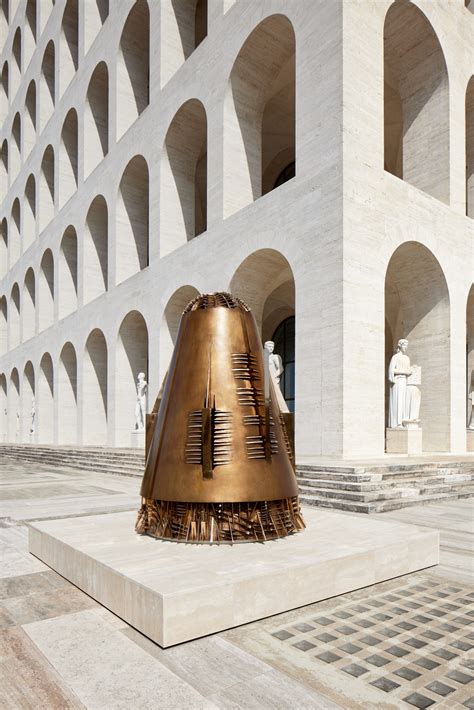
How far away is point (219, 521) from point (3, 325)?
1662 inches

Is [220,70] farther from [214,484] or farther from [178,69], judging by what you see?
[214,484]

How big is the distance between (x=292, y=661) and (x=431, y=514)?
4916 mm

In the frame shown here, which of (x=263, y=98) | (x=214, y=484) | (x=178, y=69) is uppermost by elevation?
(x=178, y=69)

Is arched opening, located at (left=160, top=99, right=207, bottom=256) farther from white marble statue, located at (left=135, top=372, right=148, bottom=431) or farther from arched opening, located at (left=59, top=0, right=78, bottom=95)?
arched opening, located at (left=59, top=0, right=78, bottom=95)

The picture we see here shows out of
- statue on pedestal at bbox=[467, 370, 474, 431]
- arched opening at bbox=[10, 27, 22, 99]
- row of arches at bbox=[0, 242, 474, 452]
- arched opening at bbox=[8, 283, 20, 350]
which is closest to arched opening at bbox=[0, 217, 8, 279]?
arched opening at bbox=[8, 283, 20, 350]

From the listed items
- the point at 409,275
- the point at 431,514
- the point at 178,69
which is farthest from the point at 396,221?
the point at 178,69

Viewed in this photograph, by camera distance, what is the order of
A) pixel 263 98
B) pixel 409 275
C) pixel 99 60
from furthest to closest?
pixel 99 60 < pixel 263 98 < pixel 409 275

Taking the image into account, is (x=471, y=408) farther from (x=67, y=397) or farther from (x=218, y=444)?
(x=67, y=397)

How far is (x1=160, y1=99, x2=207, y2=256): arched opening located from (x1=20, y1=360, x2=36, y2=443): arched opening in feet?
59.0

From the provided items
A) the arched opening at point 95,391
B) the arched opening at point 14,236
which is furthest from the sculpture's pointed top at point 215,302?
the arched opening at point 14,236

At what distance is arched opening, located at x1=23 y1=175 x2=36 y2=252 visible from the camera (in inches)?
1395

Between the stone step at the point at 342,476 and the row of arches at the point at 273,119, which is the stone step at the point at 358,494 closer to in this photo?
the stone step at the point at 342,476

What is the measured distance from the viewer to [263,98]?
16703 mm

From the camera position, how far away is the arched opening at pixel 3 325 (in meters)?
41.0
